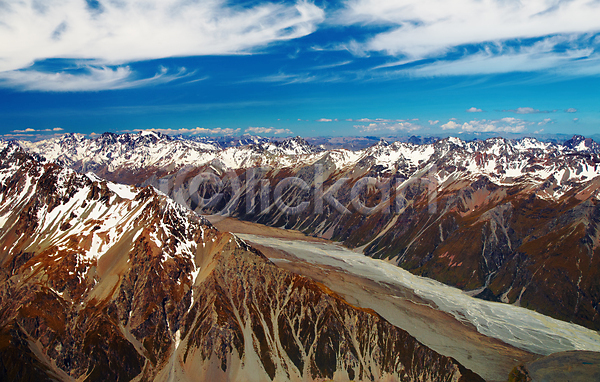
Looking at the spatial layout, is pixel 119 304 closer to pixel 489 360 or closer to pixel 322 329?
pixel 322 329

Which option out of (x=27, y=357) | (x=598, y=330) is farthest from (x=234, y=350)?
(x=598, y=330)

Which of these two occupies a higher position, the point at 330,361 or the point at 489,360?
the point at 330,361

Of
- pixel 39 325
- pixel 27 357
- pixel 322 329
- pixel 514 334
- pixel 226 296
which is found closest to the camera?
pixel 27 357

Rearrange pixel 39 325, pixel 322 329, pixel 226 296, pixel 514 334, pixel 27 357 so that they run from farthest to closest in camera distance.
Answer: pixel 514 334
pixel 226 296
pixel 322 329
pixel 39 325
pixel 27 357

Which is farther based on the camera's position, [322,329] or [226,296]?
[226,296]

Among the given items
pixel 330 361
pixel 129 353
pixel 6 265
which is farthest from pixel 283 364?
pixel 6 265

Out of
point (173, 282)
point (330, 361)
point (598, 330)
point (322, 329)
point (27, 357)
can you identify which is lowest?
point (598, 330)
